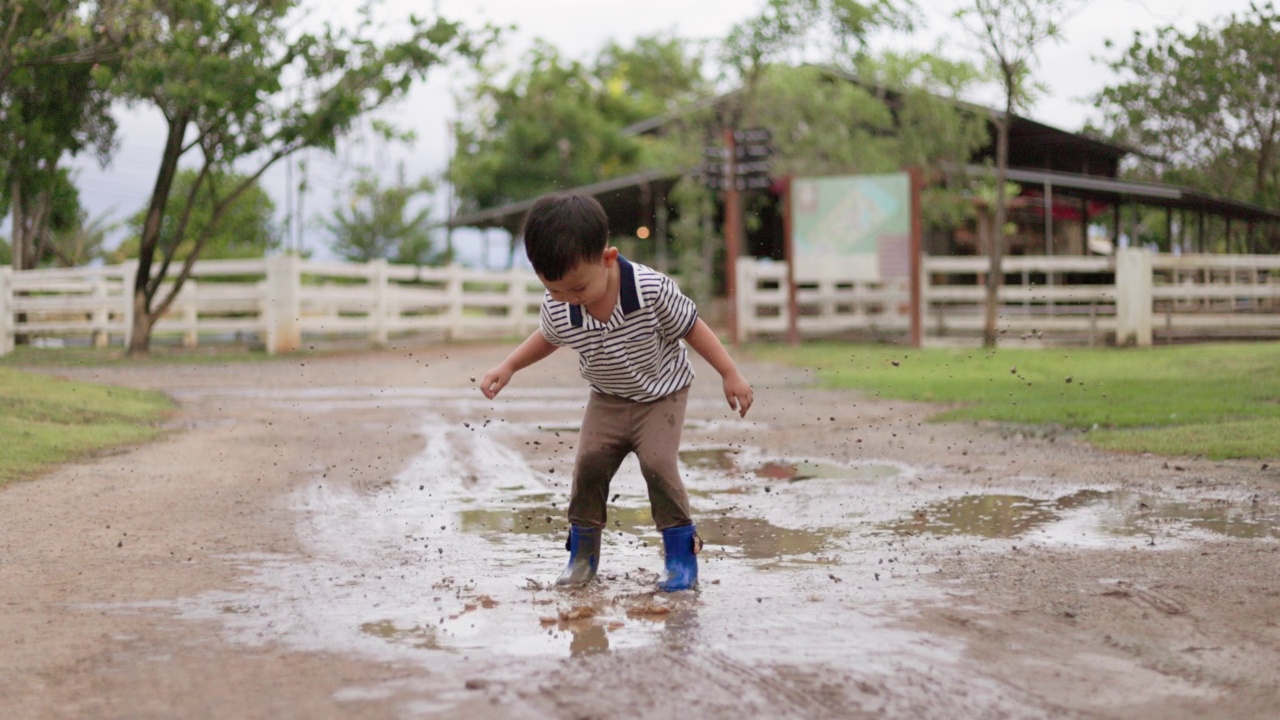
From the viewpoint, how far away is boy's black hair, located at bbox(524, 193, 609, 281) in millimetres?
4328

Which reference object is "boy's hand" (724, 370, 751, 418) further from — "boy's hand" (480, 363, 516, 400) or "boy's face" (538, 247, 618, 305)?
"boy's hand" (480, 363, 516, 400)

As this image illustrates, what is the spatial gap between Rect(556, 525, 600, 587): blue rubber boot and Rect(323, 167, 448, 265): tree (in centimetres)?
5063

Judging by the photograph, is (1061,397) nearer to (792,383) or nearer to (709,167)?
(792,383)

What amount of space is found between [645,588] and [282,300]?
17943mm

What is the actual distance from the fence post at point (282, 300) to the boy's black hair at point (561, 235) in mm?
17841

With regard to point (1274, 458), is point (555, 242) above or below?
above

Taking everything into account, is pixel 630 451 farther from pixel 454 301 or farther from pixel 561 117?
pixel 561 117

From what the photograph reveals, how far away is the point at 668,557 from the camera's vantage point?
4699 mm

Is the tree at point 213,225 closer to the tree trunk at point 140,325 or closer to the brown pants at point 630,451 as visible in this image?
the tree trunk at point 140,325

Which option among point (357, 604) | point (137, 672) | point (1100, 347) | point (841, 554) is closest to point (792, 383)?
point (1100, 347)

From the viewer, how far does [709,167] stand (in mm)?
25188

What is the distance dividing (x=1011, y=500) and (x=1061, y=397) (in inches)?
223

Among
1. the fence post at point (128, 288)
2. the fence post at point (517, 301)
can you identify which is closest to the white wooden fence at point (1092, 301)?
the fence post at point (517, 301)

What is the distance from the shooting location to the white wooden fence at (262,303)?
21.4 m
